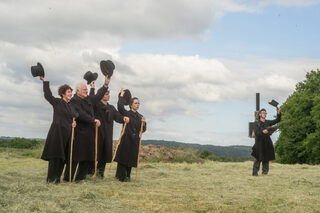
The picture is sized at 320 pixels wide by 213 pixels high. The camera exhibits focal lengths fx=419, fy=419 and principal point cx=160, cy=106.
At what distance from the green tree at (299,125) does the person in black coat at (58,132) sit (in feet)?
90.5

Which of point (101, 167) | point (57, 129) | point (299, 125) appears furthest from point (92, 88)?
point (299, 125)

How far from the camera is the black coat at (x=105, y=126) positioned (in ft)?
30.5

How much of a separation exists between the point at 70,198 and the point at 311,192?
4618 millimetres

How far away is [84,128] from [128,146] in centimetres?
110

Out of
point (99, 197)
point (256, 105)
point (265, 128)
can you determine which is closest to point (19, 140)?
point (256, 105)

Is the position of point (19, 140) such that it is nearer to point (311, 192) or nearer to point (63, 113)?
point (63, 113)

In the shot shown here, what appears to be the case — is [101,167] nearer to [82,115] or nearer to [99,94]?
[82,115]

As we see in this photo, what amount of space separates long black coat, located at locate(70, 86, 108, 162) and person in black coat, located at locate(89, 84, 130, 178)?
1.23ft

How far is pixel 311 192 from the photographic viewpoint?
806 centimetres

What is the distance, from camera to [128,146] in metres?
9.33

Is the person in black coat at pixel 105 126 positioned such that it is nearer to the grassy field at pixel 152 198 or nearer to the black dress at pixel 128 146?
the black dress at pixel 128 146

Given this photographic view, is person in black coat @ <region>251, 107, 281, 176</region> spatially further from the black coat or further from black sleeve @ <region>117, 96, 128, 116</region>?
the black coat

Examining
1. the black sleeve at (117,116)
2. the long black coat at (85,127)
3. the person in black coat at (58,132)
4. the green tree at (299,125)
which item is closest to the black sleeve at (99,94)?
the long black coat at (85,127)

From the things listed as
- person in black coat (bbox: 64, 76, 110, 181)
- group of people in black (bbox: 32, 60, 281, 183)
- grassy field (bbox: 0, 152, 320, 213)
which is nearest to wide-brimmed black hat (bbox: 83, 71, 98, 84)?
group of people in black (bbox: 32, 60, 281, 183)
